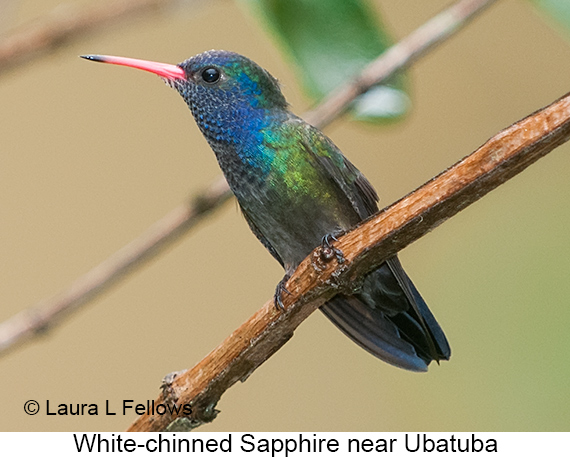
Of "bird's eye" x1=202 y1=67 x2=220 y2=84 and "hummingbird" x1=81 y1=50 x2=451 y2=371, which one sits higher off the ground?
"bird's eye" x1=202 y1=67 x2=220 y2=84

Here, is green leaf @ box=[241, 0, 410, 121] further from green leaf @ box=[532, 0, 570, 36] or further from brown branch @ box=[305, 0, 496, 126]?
green leaf @ box=[532, 0, 570, 36]

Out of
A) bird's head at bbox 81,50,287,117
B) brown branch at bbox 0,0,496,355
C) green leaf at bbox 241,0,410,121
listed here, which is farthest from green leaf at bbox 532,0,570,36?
bird's head at bbox 81,50,287,117

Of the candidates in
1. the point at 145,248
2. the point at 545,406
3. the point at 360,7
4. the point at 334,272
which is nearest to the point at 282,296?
the point at 334,272

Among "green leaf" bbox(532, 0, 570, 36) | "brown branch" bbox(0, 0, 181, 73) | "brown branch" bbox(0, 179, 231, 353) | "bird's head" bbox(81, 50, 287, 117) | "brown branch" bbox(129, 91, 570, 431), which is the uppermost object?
"bird's head" bbox(81, 50, 287, 117)

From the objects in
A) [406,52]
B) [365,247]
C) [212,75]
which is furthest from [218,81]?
[365,247]

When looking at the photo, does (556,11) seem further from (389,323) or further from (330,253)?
(389,323)

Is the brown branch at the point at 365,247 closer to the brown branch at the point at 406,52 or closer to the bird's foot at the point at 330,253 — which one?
the bird's foot at the point at 330,253
